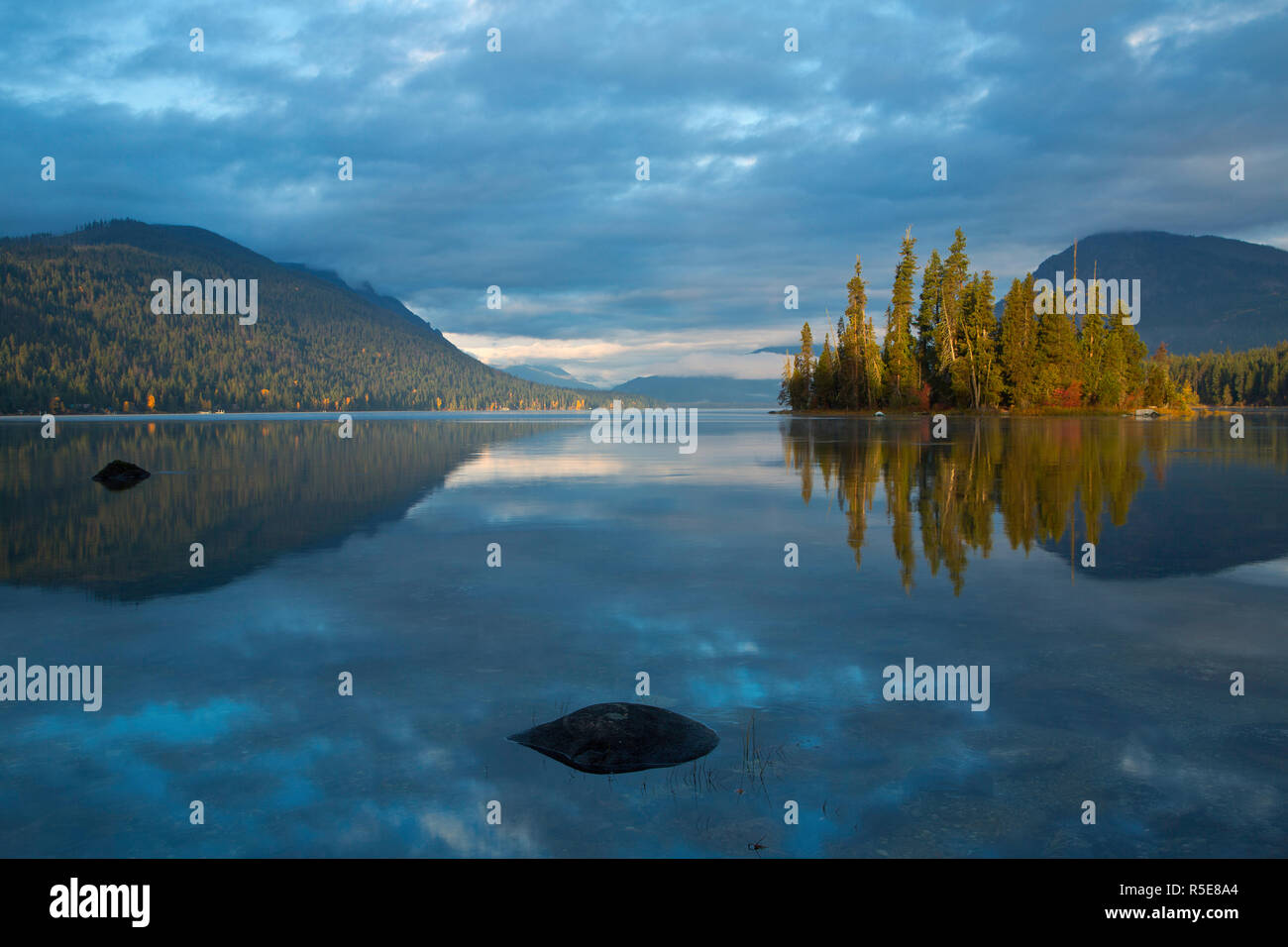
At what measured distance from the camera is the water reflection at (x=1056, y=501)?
575 inches

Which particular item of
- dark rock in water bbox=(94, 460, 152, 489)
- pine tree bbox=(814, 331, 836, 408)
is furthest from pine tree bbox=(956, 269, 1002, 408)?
dark rock in water bbox=(94, 460, 152, 489)

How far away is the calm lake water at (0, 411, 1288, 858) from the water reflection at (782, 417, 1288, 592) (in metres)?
0.17

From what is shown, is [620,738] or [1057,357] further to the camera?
[1057,357]

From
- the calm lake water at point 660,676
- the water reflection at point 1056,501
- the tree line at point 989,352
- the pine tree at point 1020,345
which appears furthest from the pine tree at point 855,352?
the calm lake water at point 660,676

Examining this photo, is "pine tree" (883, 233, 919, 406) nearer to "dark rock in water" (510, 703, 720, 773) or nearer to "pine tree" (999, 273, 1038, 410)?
"pine tree" (999, 273, 1038, 410)

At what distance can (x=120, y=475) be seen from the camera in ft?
93.2

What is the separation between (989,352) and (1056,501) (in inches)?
3074

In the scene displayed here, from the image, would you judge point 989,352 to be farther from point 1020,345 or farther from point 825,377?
point 825,377

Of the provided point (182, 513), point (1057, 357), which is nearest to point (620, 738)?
point (182, 513)

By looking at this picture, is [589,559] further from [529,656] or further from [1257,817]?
[1257,817]

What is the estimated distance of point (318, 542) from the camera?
16641 millimetres

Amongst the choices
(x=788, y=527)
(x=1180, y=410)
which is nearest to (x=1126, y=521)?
(x=788, y=527)

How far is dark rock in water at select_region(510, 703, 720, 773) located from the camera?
649 cm
